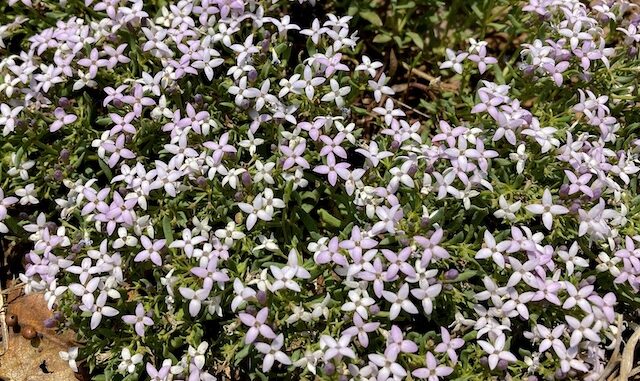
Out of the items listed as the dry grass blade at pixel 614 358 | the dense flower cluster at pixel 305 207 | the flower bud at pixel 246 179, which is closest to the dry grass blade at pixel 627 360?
the dry grass blade at pixel 614 358

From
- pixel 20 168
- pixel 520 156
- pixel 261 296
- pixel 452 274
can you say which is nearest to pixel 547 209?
pixel 520 156

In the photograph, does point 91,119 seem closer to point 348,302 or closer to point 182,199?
point 182,199

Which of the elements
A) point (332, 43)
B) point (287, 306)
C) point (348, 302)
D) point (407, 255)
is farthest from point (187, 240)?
point (332, 43)

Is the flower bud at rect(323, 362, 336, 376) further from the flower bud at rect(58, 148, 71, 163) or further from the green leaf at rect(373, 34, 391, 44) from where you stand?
the green leaf at rect(373, 34, 391, 44)

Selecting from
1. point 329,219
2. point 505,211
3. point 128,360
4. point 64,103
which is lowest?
point 128,360

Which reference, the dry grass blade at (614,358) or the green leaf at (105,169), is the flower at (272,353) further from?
the dry grass blade at (614,358)

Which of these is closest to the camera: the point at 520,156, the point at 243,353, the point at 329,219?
the point at 243,353

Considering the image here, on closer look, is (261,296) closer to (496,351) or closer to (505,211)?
(496,351)
